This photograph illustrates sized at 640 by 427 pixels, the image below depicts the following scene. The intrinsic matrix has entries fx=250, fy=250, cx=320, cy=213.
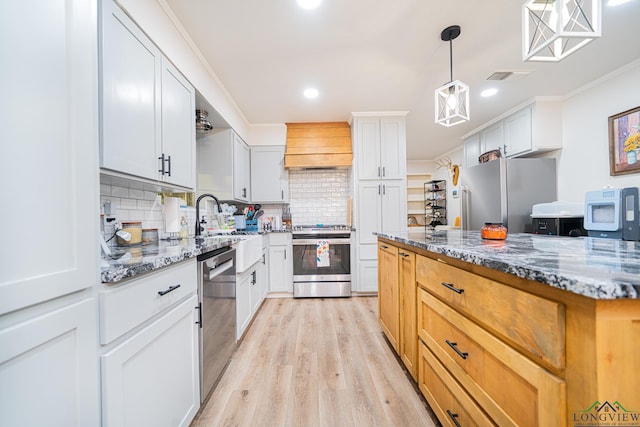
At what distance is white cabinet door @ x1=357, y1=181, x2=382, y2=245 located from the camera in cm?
341

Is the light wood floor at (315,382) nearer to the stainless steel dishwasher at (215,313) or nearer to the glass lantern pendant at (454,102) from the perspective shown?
the stainless steel dishwasher at (215,313)

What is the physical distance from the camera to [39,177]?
62 centimetres

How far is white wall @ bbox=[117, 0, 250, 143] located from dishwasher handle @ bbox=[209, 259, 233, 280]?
1417 mm

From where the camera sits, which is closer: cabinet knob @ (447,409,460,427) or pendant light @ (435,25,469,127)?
cabinet knob @ (447,409,460,427)

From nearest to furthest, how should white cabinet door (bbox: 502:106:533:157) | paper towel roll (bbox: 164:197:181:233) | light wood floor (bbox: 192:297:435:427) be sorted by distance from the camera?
light wood floor (bbox: 192:297:435:427) < paper towel roll (bbox: 164:197:181:233) < white cabinet door (bbox: 502:106:533:157)

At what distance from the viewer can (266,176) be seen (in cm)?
370

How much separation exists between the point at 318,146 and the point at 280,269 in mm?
1830

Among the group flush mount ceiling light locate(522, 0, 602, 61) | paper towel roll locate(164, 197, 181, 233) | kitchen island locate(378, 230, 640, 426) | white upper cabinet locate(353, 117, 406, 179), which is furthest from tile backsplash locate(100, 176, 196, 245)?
white upper cabinet locate(353, 117, 406, 179)

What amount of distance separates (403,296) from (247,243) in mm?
1368

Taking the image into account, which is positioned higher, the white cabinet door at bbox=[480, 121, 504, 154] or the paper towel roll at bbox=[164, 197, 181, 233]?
the white cabinet door at bbox=[480, 121, 504, 154]

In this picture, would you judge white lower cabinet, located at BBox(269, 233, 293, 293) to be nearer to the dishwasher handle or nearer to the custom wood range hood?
the custom wood range hood

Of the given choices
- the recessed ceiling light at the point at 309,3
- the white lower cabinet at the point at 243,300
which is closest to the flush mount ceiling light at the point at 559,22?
the recessed ceiling light at the point at 309,3

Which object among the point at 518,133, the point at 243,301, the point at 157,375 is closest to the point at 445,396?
the point at 157,375

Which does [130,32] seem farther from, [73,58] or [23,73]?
[23,73]
